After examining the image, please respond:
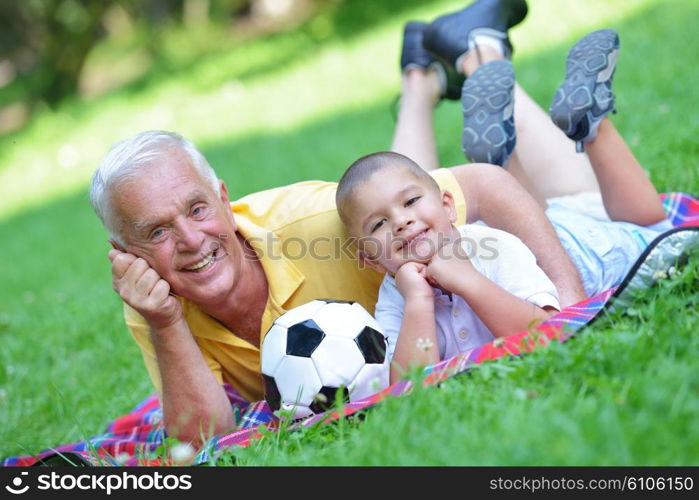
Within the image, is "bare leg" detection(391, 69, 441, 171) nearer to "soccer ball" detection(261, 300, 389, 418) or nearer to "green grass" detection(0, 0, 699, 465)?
"green grass" detection(0, 0, 699, 465)

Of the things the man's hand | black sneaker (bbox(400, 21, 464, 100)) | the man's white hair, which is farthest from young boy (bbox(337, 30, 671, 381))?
black sneaker (bbox(400, 21, 464, 100))

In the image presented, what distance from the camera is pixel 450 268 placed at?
3102 millimetres

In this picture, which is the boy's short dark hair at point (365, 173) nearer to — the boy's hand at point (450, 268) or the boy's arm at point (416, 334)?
the boy's hand at point (450, 268)

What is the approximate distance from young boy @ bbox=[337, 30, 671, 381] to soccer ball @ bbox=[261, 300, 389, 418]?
123 millimetres

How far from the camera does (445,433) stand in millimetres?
2248

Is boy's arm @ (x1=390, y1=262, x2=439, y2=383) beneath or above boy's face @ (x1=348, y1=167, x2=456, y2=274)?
beneath

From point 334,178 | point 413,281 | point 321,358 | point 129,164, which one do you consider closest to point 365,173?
point 413,281

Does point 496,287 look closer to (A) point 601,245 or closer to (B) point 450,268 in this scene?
(B) point 450,268

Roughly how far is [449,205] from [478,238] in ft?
0.69

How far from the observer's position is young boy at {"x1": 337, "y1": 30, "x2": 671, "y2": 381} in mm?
3070

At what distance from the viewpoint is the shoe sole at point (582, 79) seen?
140 inches
